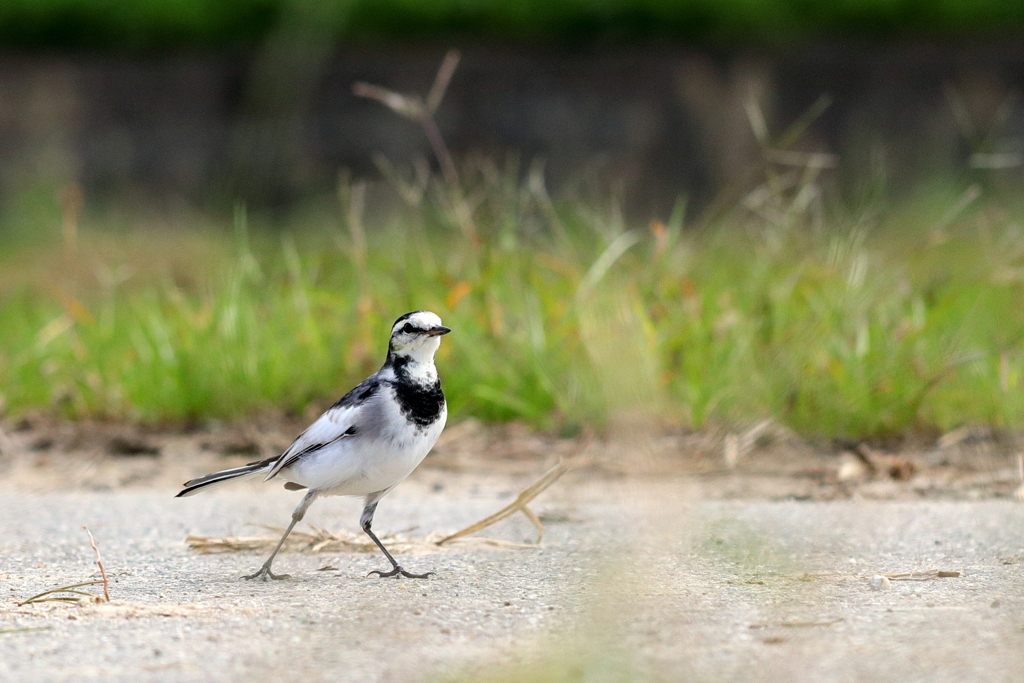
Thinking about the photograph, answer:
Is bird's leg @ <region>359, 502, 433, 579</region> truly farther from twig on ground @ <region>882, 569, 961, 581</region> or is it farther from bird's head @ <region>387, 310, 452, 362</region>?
twig on ground @ <region>882, 569, 961, 581</region>

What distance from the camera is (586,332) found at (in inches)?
173

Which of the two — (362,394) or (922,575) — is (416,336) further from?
(922,575)

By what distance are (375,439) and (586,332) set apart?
4.80ft

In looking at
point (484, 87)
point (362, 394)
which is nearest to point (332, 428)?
point (362, 394)

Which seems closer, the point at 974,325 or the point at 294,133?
the point at 974,325

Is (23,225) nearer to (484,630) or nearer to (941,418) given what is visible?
(941,418)

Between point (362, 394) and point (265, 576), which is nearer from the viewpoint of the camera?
point (265, 576)

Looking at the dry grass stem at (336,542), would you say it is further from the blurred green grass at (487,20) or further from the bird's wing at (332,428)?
the blurred green grass at (487,20)

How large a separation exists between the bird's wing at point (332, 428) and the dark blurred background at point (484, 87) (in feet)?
21.9

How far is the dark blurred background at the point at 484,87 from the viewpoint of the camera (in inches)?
391

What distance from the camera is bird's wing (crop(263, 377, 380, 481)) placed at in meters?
3.15

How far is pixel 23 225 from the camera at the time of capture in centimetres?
973

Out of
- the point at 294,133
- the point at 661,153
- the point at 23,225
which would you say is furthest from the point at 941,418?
the point at 23,225

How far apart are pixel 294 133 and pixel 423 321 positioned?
7.27m
